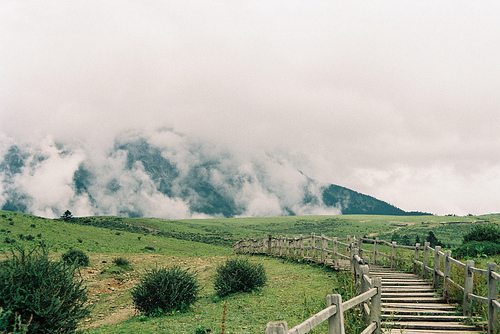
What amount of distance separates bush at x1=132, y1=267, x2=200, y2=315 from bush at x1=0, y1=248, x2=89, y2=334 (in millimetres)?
5416

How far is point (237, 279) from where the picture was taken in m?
20.2

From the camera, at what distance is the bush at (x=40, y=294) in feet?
34.9

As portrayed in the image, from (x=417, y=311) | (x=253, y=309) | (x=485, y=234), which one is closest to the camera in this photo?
(x=417, y=311)

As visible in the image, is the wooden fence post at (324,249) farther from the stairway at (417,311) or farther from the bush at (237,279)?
the stairway at (417,311)

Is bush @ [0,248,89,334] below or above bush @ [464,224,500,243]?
below

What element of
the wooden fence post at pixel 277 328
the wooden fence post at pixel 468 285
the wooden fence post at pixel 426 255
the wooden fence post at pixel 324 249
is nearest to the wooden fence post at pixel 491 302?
the wooden fence post at pixel 468 285

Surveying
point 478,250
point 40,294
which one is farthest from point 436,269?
point 478,250

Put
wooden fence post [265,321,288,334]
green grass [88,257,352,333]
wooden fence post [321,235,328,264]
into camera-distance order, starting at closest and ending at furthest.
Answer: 1. wooden fence post [265,321,288,334]
2. green grass [88,257,352,333]
3. wooden fence post [321,235,328,264]

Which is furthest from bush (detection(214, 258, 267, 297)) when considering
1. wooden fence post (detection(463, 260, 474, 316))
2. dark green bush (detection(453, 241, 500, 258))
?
dark green bush (detection(453, 241, 500, 258))

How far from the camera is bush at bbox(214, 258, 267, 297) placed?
20.2 metres

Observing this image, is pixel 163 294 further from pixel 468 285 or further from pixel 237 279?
pixel 468 285

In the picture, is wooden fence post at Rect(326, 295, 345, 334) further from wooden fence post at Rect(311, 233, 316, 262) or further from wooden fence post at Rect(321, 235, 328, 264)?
wooden fence post at Rect(311, 233, 316, 262)

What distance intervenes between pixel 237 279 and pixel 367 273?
385 inches

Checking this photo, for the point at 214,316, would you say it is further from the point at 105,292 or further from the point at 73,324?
the point at 105,292
